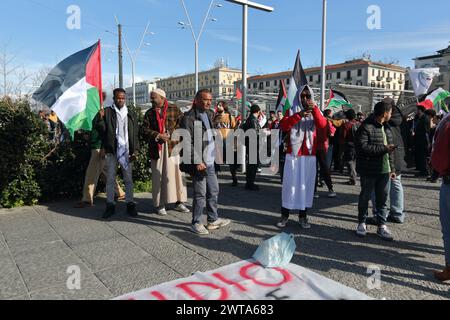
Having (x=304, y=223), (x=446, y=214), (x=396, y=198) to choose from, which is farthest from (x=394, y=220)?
(x=446, y=214)

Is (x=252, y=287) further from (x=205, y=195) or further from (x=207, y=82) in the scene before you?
(x=207, y=82)

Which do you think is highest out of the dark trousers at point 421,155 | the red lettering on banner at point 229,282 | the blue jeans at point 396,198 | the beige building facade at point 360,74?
the beige building facade at point 360,74

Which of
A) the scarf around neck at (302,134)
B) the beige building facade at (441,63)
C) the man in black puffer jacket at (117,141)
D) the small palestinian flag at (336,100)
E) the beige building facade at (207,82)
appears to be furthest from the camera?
the beige building facade at (207,82)

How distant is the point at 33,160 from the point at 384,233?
5928 millimetres

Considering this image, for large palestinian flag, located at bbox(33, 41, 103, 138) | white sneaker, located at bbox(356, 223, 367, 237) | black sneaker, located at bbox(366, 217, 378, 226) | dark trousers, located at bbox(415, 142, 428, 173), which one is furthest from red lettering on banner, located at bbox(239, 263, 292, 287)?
dark trousers, located at bbox(415, 142, 428, 173)

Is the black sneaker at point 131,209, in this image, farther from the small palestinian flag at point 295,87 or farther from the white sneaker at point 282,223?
the small palestinian flag at point 295,87

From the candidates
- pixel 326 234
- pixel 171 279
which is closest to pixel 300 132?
pixel 326 234

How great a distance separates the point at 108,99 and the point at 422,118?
834 cm

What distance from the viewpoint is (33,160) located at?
6402mm

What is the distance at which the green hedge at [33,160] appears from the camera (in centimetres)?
609

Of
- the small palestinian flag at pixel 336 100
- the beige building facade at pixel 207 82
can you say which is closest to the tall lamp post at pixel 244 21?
the small palestinian flag at pixel 336 100

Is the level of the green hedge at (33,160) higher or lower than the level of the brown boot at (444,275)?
higher

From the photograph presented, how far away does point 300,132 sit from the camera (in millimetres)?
5039

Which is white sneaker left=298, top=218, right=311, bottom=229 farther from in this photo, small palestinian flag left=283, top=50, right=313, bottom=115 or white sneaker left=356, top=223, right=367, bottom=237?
small palestinian flag left=283, top=50, right=313, bottom=115
